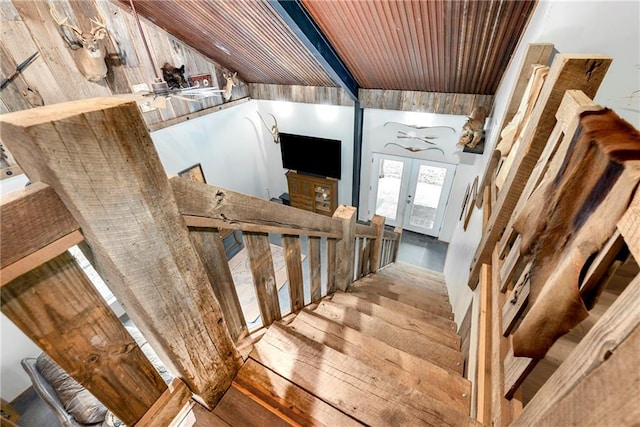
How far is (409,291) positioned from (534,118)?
2.15m

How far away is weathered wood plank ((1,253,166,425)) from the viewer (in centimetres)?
45

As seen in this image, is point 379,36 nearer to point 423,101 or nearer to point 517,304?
point 423,101

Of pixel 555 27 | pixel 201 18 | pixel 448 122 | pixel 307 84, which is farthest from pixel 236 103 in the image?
pixel 555 27

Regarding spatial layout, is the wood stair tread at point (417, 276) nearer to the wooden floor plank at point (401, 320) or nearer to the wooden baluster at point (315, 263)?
the wooden floor plank at point (401, 320)

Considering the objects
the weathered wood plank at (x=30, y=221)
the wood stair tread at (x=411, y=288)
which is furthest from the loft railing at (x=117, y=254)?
the wood stair tread at (x=411, y=288)

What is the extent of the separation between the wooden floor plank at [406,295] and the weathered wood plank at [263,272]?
1.40 meters

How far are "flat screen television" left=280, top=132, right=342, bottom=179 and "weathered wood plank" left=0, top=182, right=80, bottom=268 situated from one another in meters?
4.66

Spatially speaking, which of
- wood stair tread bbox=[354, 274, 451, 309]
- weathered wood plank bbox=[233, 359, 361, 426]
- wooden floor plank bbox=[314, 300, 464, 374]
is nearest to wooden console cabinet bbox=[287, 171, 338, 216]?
wood stair tread bbox=[354, 274, 451, 309]

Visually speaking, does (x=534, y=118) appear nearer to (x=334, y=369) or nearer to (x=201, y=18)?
(x=334, y=369)

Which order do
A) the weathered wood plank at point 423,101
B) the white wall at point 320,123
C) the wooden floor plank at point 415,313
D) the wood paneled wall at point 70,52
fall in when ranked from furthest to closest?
the white wall at point 320,123 < the weathered wood plank at point 423,101 < the wood paneled wall at point 70,52 < the wooden floor plank at point 415,313

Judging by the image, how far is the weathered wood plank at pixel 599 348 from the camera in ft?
0.99

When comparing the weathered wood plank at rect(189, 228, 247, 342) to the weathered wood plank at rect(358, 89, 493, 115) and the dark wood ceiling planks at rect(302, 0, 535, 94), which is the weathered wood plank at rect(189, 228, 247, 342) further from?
the weathered wood plank at rect(358, 89, 493, 115)

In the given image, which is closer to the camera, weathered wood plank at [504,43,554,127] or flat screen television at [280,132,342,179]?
weathered wood plank at [504,43,554,127]

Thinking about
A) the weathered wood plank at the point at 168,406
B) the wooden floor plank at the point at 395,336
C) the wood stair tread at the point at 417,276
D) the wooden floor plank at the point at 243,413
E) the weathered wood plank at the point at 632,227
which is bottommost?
the wood stair tread at the point at 417,276
